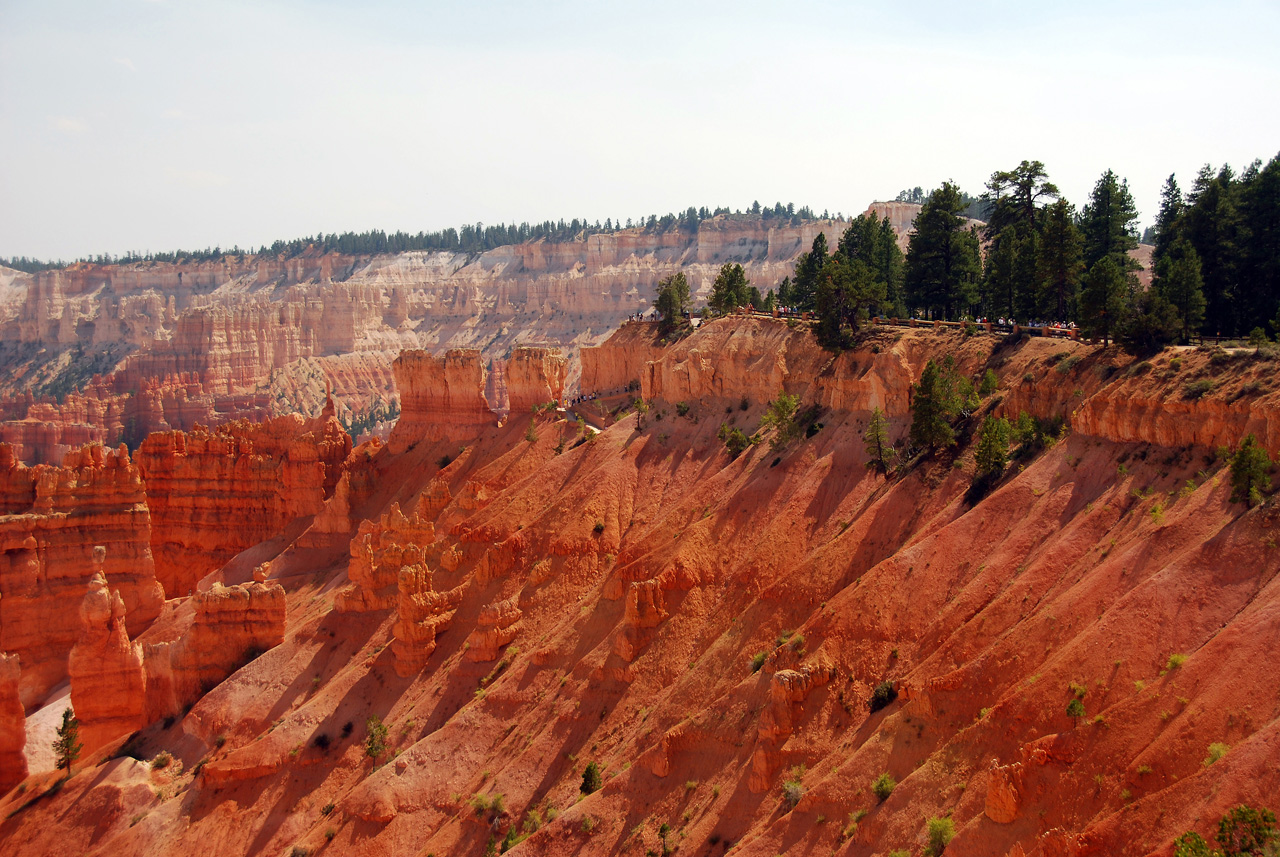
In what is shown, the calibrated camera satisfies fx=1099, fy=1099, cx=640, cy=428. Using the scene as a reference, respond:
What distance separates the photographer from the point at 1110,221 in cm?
5450

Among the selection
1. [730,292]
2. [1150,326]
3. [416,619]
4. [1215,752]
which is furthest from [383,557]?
[1215,752]

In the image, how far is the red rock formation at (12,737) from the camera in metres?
49.0

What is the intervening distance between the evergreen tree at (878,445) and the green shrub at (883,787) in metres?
16.6

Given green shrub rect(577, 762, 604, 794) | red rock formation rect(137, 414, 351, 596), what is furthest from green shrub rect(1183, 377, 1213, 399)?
red rock formation rect(137, 414, 351, 596)

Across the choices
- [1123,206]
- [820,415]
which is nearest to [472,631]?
[820,415]

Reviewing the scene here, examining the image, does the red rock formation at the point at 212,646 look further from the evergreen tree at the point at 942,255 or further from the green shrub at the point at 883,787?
the evergreen tree at the point at 942,255

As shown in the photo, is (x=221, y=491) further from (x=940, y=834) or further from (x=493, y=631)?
(x=940, y=834)

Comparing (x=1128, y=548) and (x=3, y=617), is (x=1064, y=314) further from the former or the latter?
(x=3, y=617)

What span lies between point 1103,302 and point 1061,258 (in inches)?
309

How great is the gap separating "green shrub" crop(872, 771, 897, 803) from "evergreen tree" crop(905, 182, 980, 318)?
33.6 meters

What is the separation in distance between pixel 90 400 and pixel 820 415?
12186 cm

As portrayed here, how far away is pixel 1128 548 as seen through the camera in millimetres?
29375

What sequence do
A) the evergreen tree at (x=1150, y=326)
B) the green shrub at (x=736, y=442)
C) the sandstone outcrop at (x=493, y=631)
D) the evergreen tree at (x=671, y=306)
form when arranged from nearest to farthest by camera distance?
the evergreen tree at (x=1150, y=326)
the sandstone outcrop at (x=493, y=631)
the green shrub at (x=736, y=442)
the evergreen tree at (x=671, y=306)

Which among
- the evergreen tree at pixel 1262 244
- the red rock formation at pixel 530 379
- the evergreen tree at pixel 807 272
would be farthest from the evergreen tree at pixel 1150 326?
the red rock formation at pixel 530 379
